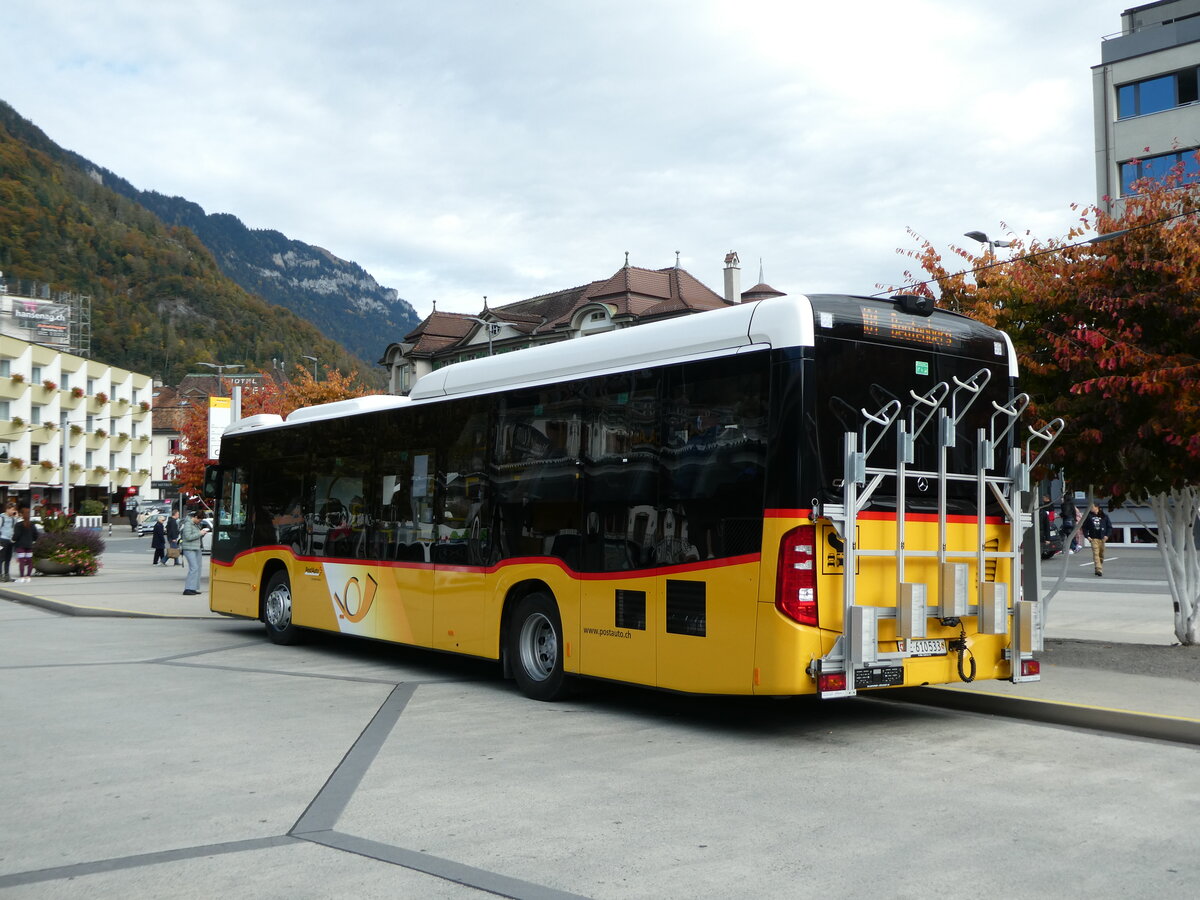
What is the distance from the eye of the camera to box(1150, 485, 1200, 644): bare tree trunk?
12.2m

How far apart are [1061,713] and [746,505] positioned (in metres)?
3.13

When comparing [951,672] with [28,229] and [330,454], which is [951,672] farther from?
[28,229]

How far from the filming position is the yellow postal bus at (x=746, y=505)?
795 cm

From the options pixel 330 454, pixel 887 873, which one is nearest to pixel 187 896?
pixel 887 873

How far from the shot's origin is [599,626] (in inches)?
367

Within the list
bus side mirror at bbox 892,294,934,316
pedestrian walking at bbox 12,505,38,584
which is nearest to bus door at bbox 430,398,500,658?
bus side mirror at bbox 892,294,934,316

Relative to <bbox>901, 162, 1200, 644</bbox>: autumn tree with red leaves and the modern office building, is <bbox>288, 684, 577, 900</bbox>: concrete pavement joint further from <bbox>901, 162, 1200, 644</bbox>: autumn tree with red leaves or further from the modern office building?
the modern office building

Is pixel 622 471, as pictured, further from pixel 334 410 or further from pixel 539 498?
pixel 334 410

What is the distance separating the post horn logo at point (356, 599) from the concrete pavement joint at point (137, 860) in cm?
685

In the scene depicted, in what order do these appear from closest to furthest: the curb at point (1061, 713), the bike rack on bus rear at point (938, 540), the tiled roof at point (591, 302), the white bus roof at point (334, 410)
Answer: the bike rack on bus rear at point (938, 540) → the curb at point (1061, 713) → the white bus roof at point (334, 410) → the tiled roof at point (591, 302)

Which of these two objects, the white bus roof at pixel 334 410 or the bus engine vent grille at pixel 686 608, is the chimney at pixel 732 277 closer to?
the white bus roof at pixel 334 410

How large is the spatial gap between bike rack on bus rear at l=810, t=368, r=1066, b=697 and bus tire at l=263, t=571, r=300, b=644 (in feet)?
27.4

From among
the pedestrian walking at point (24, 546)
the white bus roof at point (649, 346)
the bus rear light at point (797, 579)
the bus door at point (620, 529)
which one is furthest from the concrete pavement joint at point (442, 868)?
the pedestrian walking at point (24, 546)

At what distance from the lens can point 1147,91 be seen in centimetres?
4453
